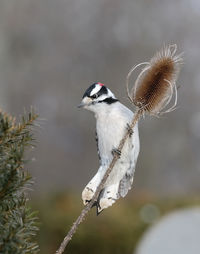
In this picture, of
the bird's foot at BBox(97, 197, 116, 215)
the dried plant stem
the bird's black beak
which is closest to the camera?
the dried plant stem

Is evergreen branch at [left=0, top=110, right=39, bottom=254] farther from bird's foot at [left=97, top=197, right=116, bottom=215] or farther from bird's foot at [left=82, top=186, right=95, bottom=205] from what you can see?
bird's foot at [left=97, top=197, right=116, bottom=215]

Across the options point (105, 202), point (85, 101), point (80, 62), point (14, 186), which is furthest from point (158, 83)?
point (80, 62)

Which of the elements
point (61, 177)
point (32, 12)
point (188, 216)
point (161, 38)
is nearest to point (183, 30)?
point (161, 38)

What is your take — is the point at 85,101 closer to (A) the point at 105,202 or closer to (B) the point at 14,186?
(A) the point at 105,202

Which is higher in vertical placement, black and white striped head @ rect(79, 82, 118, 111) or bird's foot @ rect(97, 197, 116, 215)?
black and white striped head @ rect(79, 82, 118, 111)

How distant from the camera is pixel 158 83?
206cm

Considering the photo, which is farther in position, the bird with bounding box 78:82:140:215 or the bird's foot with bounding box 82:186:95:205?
the bird with bounding box 78:82:140:215

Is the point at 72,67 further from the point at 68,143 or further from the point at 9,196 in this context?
the point at 9,196

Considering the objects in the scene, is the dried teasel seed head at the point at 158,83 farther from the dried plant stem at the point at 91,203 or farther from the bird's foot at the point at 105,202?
the bird's foot at the point at 105,202

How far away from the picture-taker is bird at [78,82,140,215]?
2.38 metres

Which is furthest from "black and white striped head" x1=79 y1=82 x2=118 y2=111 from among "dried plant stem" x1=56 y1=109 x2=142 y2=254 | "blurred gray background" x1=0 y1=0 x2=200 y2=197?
"blurred gray background" x1=0 y1=0 x2=200 y2=197

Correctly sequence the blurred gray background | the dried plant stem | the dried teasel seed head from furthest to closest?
1. the blurred gray background
2. the dried teasel seed head
3. the dried plant stem

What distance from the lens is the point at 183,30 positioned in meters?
15.2

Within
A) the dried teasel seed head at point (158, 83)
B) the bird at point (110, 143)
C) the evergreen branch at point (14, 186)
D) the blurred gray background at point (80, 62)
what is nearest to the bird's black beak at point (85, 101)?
the bird at point (110, 143)
